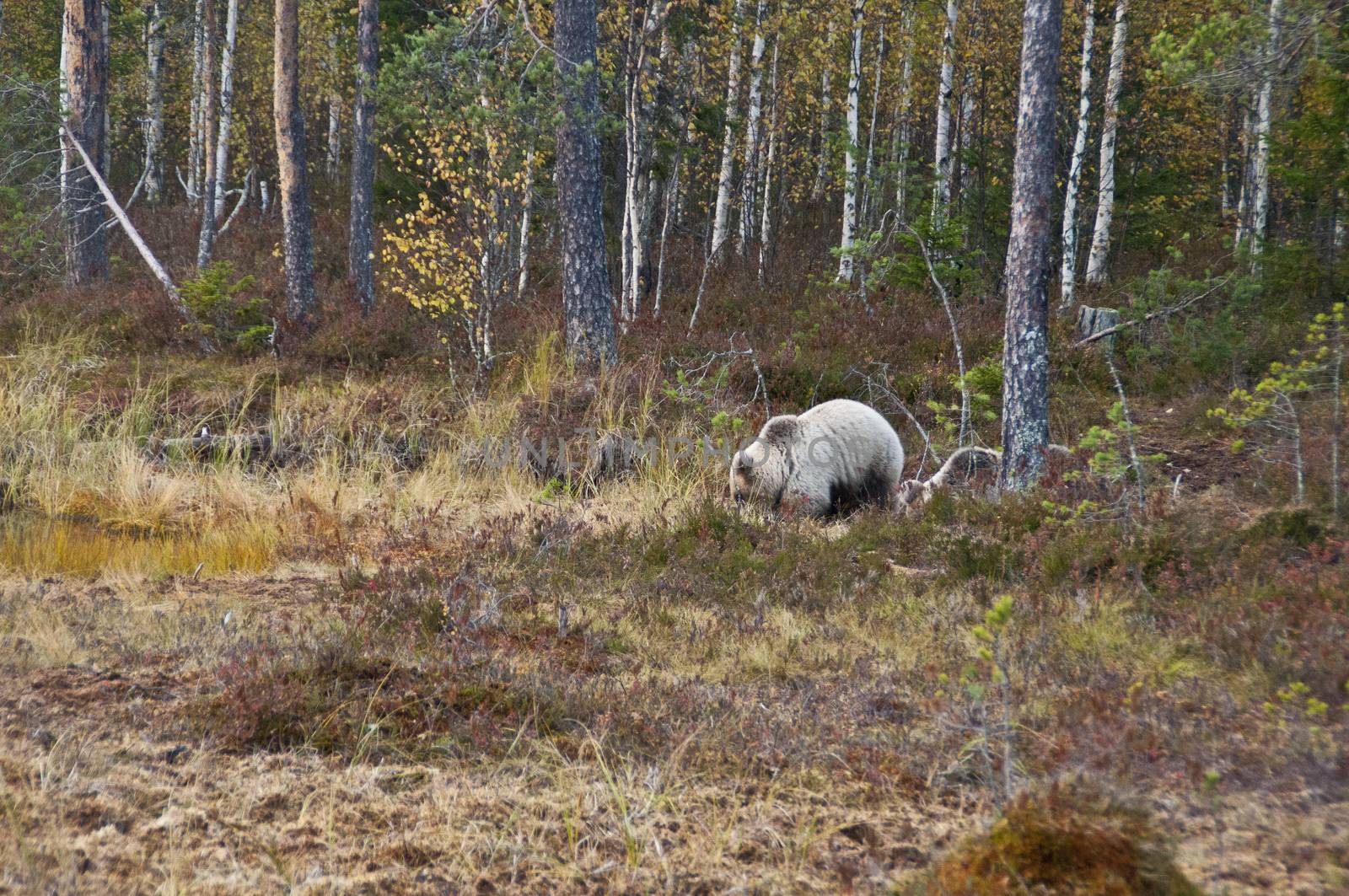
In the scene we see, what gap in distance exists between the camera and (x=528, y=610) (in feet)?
19.5

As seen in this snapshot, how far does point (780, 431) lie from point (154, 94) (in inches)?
794

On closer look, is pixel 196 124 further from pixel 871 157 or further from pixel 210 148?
pixel 871 157

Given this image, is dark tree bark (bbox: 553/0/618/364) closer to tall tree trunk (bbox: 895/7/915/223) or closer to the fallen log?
the fallen log

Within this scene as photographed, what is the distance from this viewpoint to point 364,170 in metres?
16.7

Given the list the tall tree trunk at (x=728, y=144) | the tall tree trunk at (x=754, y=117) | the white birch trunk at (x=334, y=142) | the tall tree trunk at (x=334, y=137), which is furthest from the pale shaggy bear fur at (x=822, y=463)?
the white birch trunk at (x=334, y=142)

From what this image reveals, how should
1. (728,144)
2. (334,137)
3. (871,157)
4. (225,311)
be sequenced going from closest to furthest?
(225,311)
(728,144)
(871,157)
(334,137)

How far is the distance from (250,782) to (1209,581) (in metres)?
4.96

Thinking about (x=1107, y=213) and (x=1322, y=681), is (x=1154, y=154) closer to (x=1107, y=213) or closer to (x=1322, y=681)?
(x=1107, y=213)

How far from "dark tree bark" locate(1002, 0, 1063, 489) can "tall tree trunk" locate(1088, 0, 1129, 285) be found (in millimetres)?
9976

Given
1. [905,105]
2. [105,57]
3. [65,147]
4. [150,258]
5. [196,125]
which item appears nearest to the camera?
[150,258]

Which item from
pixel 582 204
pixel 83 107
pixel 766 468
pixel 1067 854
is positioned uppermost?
pixel 83 107

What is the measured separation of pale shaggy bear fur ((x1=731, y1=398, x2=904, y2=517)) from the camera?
28.9 ft

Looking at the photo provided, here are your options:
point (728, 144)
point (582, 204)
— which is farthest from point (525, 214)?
point (728, 144)

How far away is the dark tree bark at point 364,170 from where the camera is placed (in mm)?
15805
